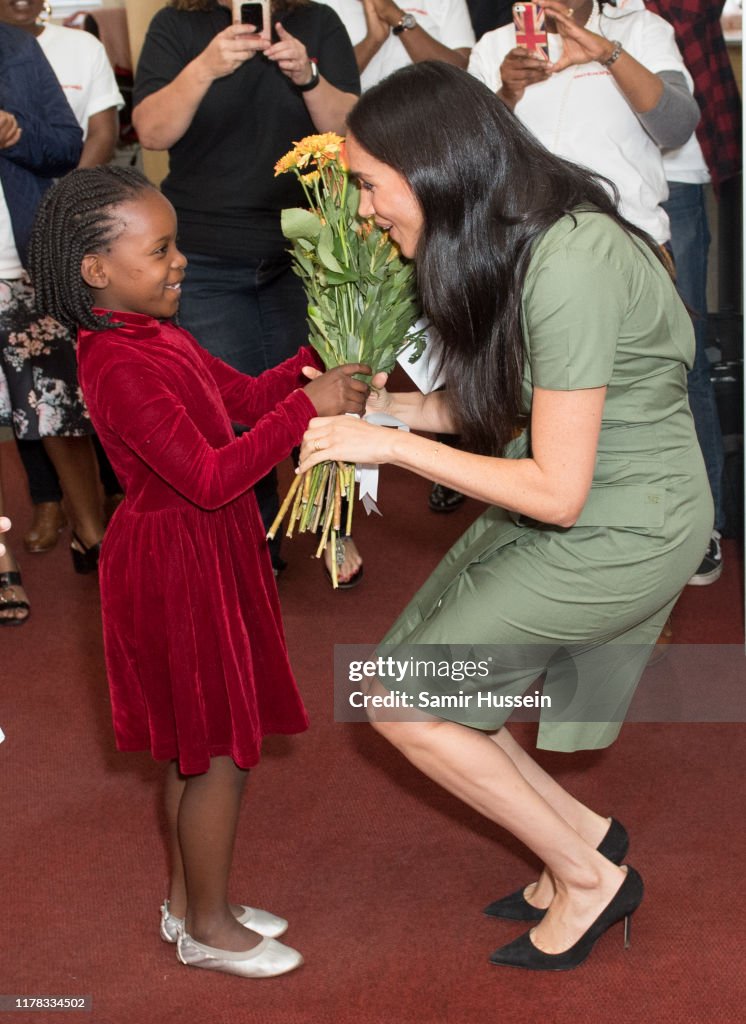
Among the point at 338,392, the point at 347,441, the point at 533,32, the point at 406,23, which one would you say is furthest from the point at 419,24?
the point at 347,441

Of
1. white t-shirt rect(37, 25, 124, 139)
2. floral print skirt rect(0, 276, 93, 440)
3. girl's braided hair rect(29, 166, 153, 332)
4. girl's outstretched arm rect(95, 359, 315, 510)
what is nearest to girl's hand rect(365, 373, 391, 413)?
girl's outstretched arm rect(95, 359, 315, 510)

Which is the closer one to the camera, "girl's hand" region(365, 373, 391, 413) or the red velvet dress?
the red velvet dress

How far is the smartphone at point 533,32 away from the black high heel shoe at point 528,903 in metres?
1.86

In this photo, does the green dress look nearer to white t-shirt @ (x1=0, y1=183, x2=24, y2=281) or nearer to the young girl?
the young girl

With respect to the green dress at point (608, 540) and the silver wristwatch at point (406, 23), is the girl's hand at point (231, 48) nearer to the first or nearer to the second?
the silver wristwatch at point (406, 23)

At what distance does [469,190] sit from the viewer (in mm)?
1777

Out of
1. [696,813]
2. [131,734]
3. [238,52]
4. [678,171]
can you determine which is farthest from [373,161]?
[678,171]

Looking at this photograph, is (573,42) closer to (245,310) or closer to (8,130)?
(245,310)

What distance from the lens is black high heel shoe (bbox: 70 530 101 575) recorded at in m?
3.83

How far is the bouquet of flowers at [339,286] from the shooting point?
204cm

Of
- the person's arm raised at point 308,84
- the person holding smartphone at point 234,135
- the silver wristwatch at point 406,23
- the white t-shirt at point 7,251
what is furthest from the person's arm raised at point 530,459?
the silver wristwatch at point 406,23

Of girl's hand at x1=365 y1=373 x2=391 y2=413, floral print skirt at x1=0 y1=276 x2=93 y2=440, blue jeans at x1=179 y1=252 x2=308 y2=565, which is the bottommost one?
floral print skirt at x1=0 y1=276 x2=93 y2=440

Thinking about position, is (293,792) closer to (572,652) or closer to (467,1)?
(572,652)

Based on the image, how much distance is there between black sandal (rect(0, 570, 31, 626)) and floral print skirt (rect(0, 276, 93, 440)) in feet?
1.41
